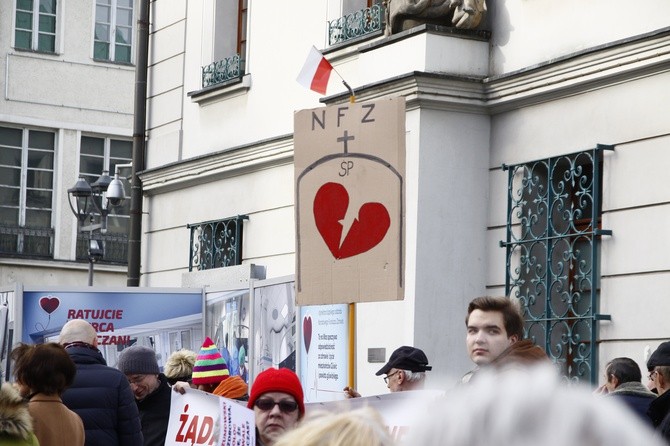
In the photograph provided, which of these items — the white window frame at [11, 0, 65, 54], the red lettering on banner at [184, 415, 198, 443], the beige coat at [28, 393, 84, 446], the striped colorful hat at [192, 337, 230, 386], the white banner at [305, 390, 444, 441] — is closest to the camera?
the white banner at [305, 390, 444, 441]

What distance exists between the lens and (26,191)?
32469mm

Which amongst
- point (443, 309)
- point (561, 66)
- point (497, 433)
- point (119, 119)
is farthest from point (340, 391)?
point (119, 119)

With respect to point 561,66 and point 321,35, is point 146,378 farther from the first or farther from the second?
point 321,35

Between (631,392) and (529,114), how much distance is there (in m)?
3.60

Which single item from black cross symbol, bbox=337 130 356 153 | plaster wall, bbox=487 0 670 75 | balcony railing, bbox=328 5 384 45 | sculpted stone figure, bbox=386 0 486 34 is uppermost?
balcony railing, bbox=328 5 384 45

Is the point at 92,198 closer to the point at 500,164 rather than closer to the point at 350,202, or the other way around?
the point at 500,164

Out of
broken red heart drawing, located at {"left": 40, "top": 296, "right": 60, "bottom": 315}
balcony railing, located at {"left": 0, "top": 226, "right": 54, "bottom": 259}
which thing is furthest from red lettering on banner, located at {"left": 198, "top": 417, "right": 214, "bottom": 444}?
balcony railing, located at {"left": 0, "top": 226, "right": 54, "bottom": 259}

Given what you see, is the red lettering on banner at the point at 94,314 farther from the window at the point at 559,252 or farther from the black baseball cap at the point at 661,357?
the black baseball cap at the point at 661,357

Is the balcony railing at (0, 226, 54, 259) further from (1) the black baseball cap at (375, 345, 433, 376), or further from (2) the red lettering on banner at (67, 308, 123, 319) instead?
(1) the black baseball cap at (375, 345, 433, 376)

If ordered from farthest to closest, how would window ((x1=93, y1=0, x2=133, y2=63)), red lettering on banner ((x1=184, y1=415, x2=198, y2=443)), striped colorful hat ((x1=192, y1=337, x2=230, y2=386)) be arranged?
window ((x1=93, y1=0, x2=133, y2=63))
striped colorful hat ((x1=192, y1=337, x2=230, y2=386))
red lettering on banner ((x1=184, y1=415, x2=198, y2=443))

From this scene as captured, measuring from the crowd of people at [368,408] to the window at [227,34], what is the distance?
5682 millimetres

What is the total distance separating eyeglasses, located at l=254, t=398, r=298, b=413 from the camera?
5008 millimetres

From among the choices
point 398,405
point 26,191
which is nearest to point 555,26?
point 398,405

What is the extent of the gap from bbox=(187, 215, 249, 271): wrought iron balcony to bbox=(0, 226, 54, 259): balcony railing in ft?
59.2
